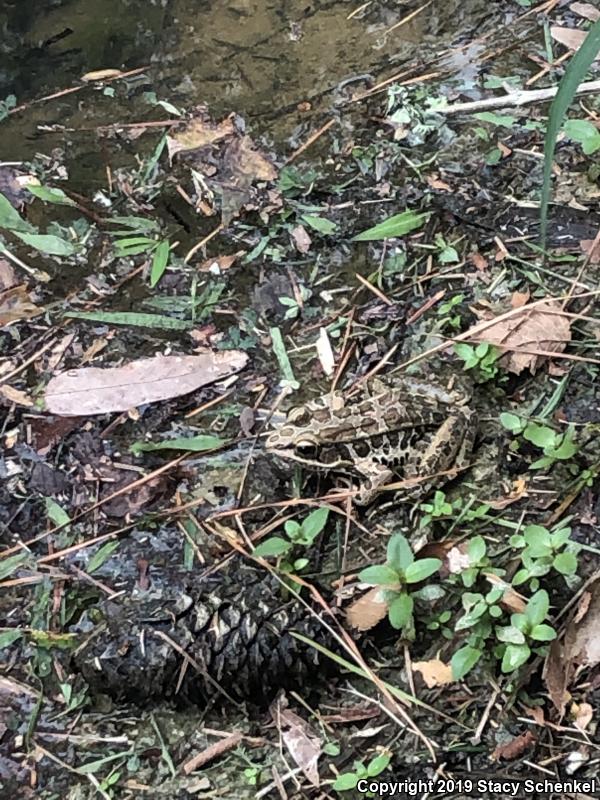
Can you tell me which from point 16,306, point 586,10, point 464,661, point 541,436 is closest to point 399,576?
point 464,661

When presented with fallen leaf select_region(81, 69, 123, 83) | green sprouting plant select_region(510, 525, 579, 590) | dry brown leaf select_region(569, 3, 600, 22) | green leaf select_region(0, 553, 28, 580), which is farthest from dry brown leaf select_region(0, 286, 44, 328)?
dry brown leaf select_region(569, 3, 600, 22)

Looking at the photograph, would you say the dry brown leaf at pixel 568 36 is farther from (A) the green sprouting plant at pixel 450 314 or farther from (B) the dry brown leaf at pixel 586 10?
(A) the green sprouting plant at pixel 450 314

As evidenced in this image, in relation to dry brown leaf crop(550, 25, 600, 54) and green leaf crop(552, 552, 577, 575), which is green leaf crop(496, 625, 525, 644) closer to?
green leaf crop(552, 552, 577, 575)

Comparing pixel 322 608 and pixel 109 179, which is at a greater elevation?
pixel 109 179

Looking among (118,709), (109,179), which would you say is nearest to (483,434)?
(118,709)

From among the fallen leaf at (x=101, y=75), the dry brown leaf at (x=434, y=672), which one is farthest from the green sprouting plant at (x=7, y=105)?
the dry brown leaf at (x=434, y=672)

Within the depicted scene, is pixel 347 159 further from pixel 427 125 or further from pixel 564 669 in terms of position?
A: pixel 564 669
